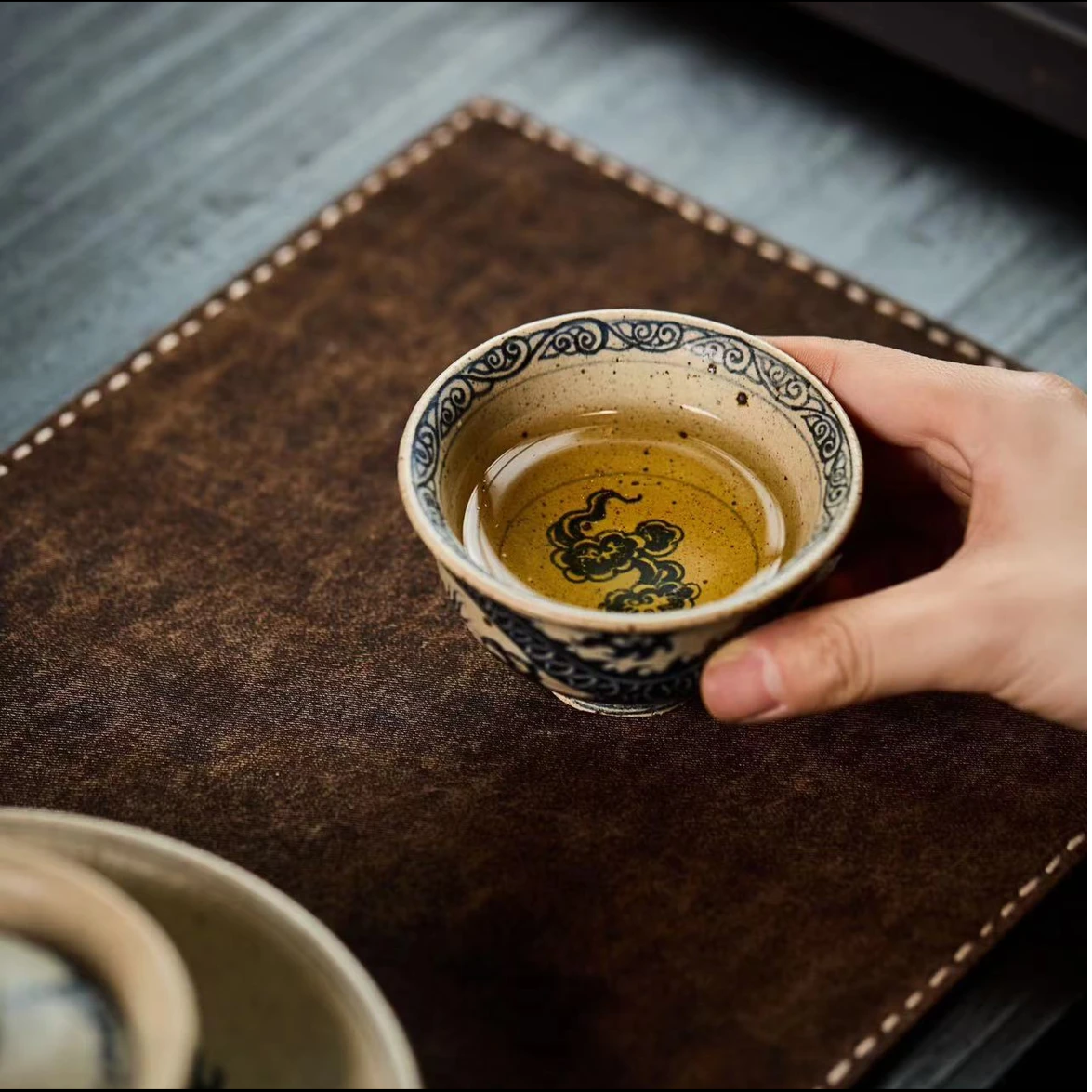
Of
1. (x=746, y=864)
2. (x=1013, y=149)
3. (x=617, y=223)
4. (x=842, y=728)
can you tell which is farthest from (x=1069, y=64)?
(x=746, y=864)

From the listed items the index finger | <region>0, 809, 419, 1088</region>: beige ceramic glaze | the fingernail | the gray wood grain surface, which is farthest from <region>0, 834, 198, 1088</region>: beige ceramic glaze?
the gray wood grain surface

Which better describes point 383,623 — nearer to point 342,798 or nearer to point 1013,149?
point 342,798

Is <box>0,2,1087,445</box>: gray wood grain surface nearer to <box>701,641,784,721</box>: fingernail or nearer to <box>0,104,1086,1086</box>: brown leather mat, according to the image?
<box>0,104,1086,1086</box>: brown leather mat

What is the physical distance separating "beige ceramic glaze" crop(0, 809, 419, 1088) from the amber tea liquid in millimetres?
257

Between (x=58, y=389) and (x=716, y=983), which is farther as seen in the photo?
(x=58, y=389)

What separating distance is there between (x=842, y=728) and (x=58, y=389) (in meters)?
0.86

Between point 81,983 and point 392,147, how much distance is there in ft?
4.03

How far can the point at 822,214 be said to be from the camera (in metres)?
1.58

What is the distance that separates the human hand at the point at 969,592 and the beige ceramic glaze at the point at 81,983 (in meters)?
0.32

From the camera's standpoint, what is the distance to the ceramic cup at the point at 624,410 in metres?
0.68

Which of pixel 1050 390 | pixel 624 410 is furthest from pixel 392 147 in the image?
pixel 1050 390

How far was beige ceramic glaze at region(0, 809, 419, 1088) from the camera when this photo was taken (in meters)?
0.57

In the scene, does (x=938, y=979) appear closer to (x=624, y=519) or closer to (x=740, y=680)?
(x=740, y=680)

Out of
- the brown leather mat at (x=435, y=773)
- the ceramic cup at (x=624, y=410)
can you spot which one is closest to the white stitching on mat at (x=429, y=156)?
the brown leather mat at (x=435, y=773)
